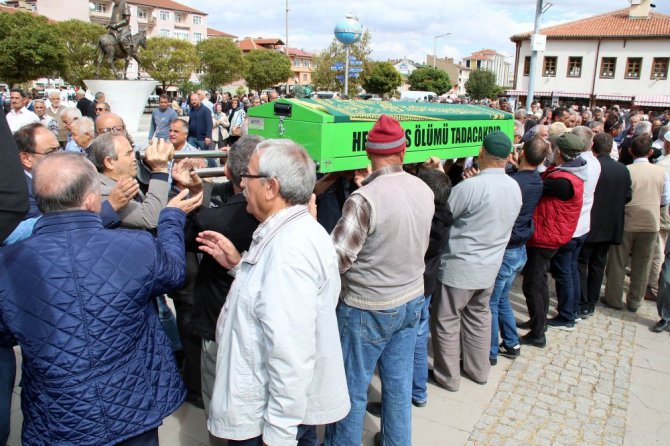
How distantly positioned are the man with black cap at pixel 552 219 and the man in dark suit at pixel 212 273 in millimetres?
3095

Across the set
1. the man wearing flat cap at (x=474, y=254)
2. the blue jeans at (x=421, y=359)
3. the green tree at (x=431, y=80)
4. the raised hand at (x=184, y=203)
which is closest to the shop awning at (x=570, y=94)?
the green tree at (x=431, y=80)

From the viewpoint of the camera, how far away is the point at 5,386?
2.89 m

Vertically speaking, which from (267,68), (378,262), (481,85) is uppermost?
(267,68)

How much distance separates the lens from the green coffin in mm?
3191

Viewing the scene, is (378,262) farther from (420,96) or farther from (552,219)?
(420,96)

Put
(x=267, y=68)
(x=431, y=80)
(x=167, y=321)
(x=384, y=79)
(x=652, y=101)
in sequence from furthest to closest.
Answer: (x=431, y=80) → (x=267, y=68) → (x=384, y=79) → (x=652, y=101) → (x=167, y=321)

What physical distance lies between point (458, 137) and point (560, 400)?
2.30 metres

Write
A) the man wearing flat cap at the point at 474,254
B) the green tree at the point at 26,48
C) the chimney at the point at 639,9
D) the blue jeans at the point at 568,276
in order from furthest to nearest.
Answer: the chimney at the point at 639,9 → the green tree at the point at 26,48 → the blue jeans at the point at 568,276 → the man wearing flat cap at the point at 474,254

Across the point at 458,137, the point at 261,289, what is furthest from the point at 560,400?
the point at 261,289

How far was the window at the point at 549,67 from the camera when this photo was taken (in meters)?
49.9

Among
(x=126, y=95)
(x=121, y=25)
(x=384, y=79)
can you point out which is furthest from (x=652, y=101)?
(x=126, y=95)

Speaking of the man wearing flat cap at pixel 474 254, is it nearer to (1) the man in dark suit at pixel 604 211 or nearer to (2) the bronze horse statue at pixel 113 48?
(1) the man in dark suit at pixel 604 211

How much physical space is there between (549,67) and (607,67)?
5176mm

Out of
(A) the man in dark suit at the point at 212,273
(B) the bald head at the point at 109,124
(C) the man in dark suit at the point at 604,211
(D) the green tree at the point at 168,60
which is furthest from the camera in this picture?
(D) the green tree at the point at 168,60
